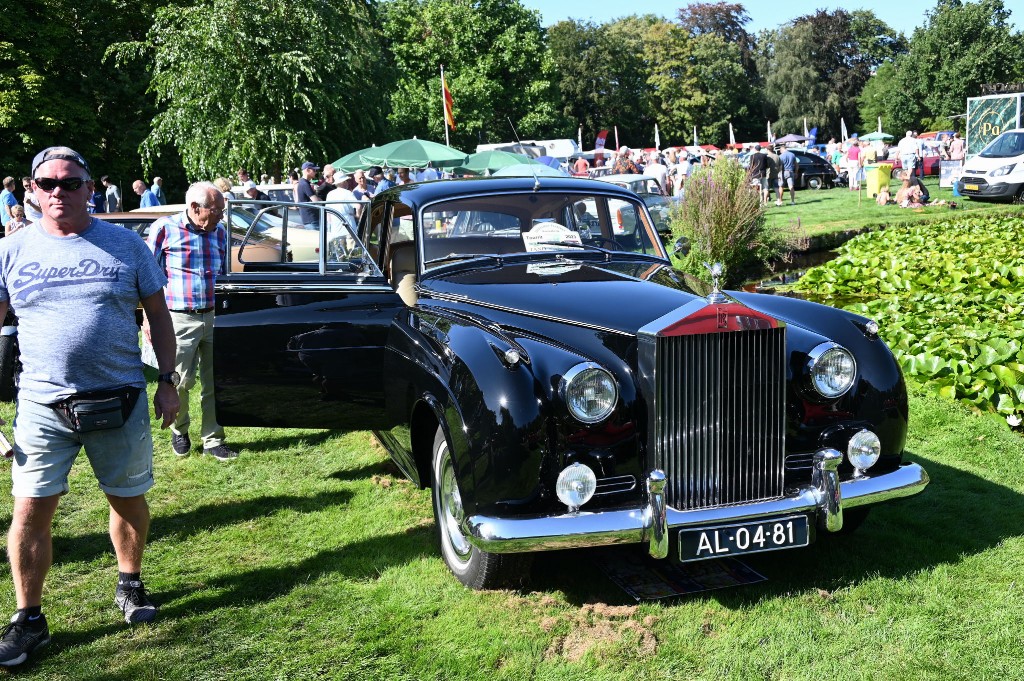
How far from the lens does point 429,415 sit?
15.7 ft

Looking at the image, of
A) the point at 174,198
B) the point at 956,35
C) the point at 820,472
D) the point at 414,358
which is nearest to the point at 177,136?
the point at 174,198

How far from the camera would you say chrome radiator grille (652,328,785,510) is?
4.02 metres

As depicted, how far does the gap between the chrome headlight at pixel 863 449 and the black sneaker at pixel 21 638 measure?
12.0 ft

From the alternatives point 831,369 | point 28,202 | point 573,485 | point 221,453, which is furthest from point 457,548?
point 28,202

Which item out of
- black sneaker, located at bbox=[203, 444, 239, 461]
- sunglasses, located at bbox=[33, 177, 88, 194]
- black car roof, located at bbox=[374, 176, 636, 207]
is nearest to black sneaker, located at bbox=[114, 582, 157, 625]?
sunglasses, located at bbox=[33, 177, 88, 194]

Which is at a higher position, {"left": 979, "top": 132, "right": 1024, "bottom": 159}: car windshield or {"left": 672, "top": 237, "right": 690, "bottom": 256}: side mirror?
{"left": 979, "top": 132, "right": 1024, "bottom": 159}: car windshield

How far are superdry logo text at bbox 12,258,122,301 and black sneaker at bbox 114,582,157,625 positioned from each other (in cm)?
139

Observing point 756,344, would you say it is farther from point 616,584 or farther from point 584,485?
point 616,584

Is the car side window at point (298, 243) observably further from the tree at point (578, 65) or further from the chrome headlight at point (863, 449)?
the tree at point (578, 65)

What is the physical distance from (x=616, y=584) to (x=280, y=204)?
335cm

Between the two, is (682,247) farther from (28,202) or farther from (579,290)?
(28,202)

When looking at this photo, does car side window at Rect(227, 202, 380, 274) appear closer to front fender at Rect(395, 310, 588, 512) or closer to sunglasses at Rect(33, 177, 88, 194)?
front fender at Rect(395, 310, 588, 512)

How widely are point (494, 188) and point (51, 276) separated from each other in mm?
2870

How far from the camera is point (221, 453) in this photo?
21.9ft
